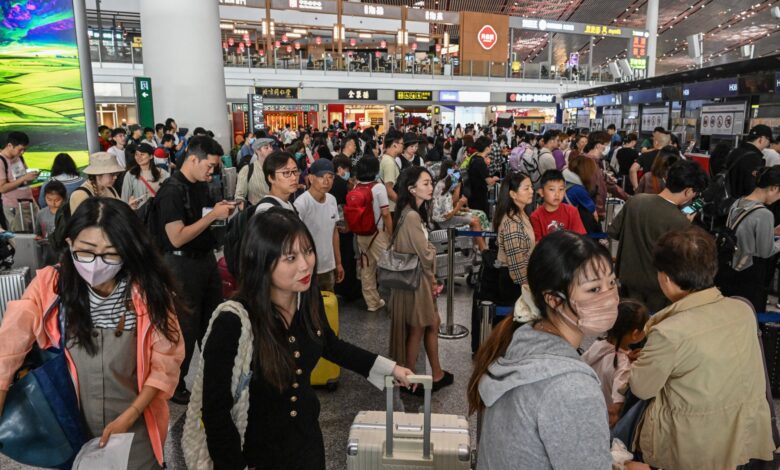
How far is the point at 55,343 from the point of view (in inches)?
74.7

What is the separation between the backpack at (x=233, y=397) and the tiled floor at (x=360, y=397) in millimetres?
978

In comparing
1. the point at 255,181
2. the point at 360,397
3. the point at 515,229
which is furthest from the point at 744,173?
the point at 255,181

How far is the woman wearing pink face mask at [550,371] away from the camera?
1285mm

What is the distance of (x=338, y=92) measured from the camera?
24.0 metres

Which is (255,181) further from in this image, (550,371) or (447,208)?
(550,371)

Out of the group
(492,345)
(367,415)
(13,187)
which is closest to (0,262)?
(13,187)

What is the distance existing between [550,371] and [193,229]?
8.39 ft

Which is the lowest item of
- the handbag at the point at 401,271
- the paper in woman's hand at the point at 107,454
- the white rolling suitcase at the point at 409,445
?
the white rolling suitcase at the point at 409,445

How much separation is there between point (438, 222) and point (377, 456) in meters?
4.20

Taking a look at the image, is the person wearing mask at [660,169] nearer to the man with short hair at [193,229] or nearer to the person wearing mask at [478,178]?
the person wearing mask at [478,178]

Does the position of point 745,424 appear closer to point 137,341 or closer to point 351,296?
point 137,341

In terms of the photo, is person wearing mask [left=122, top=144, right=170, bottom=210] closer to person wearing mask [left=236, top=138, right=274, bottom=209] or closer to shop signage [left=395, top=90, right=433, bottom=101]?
person wearing mask [left=236, top=138, right=274, bottom=209]

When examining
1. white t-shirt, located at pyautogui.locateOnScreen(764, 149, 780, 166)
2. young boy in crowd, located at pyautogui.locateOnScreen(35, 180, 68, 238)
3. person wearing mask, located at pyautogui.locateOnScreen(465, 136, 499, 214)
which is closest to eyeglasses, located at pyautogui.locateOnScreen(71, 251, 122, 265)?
young boy in crowd, located at pyautogui.locateOnScreen(35, 180, 68, 238)

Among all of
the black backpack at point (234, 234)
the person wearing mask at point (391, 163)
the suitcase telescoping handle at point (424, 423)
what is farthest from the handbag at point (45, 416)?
the person wearing mask at point (391, 163)
